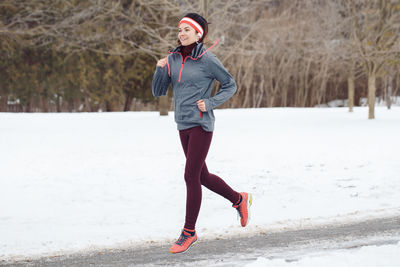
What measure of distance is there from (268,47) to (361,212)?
24.9 m

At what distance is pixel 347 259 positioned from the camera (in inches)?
147

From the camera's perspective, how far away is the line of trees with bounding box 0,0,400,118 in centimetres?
1777

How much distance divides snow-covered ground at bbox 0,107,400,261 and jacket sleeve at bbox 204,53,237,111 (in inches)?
60.2

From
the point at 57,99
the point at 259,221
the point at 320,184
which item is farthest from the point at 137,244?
the point at 57,99

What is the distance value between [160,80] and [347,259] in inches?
84.6

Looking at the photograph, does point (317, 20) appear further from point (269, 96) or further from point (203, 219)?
point (203, 219)

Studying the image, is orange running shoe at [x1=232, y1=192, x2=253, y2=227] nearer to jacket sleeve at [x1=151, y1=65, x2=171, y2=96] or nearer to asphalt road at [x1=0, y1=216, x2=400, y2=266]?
asphalt road at [x1=0, y1=216, x2=400, y2=266]

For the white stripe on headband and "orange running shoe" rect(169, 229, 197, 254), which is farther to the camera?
"orange running shoe" rect(169, 229, 197, 254)

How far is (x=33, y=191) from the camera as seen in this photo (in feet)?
21.8

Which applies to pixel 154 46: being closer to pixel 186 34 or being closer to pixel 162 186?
pixel 162 186

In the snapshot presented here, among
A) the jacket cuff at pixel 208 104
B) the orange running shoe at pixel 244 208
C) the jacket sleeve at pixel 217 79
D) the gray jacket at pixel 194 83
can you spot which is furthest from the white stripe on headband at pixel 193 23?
the orange running shoe at pixel 244 208

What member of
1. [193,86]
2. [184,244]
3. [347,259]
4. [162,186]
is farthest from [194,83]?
[162,186]

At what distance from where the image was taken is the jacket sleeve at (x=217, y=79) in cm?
367

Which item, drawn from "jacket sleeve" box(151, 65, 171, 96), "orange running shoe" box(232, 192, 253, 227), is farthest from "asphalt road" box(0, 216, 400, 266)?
"jacket sleeve" box(151, 65, 171, 96)
